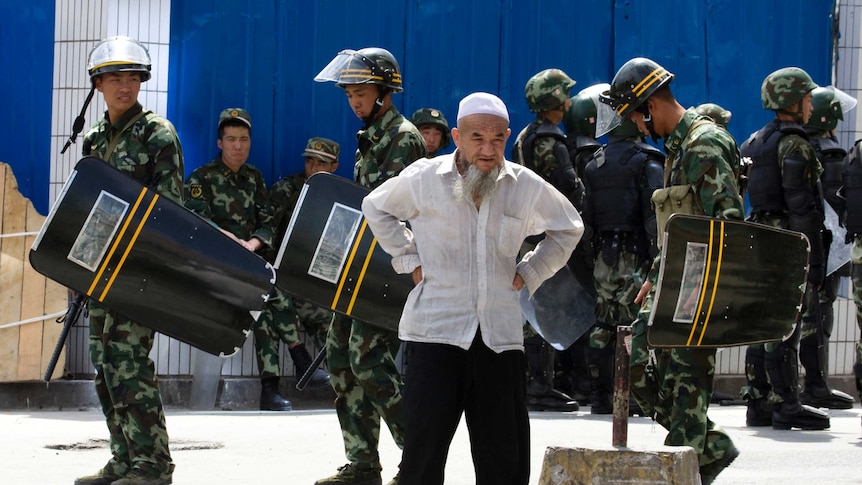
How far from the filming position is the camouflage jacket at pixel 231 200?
396 inches

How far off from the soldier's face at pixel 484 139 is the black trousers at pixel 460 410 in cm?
61

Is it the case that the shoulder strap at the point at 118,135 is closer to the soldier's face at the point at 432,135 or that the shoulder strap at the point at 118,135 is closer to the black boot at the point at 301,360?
the black boot at the point at 301,360

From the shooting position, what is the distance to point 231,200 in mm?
10102

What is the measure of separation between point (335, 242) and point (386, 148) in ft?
1.56

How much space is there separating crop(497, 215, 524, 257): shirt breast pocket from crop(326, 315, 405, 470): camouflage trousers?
1.48 metres

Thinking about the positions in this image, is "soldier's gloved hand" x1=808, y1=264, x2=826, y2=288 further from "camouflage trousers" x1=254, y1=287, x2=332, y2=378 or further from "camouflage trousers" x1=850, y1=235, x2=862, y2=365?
"camouflage trousers" x1=254, y1=287, x2=332, y2=378

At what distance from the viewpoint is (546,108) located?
10.1 meters

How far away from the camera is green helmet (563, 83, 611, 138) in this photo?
1052 cm

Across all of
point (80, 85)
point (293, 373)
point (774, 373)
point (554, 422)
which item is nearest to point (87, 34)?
point (80, 85)

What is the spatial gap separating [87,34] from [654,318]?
211 inches

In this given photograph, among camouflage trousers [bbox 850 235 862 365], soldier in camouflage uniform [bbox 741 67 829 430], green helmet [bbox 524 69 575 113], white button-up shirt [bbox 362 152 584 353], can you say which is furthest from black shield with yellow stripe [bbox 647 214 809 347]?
green helmet [bbox 524 69 575 113]

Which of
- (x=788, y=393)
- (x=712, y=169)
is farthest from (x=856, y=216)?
(x=712, y=169)

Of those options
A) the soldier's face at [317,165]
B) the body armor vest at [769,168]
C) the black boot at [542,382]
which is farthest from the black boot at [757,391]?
the soldier's face at [317,165]

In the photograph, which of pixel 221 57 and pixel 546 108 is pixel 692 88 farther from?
pixel 221 57
